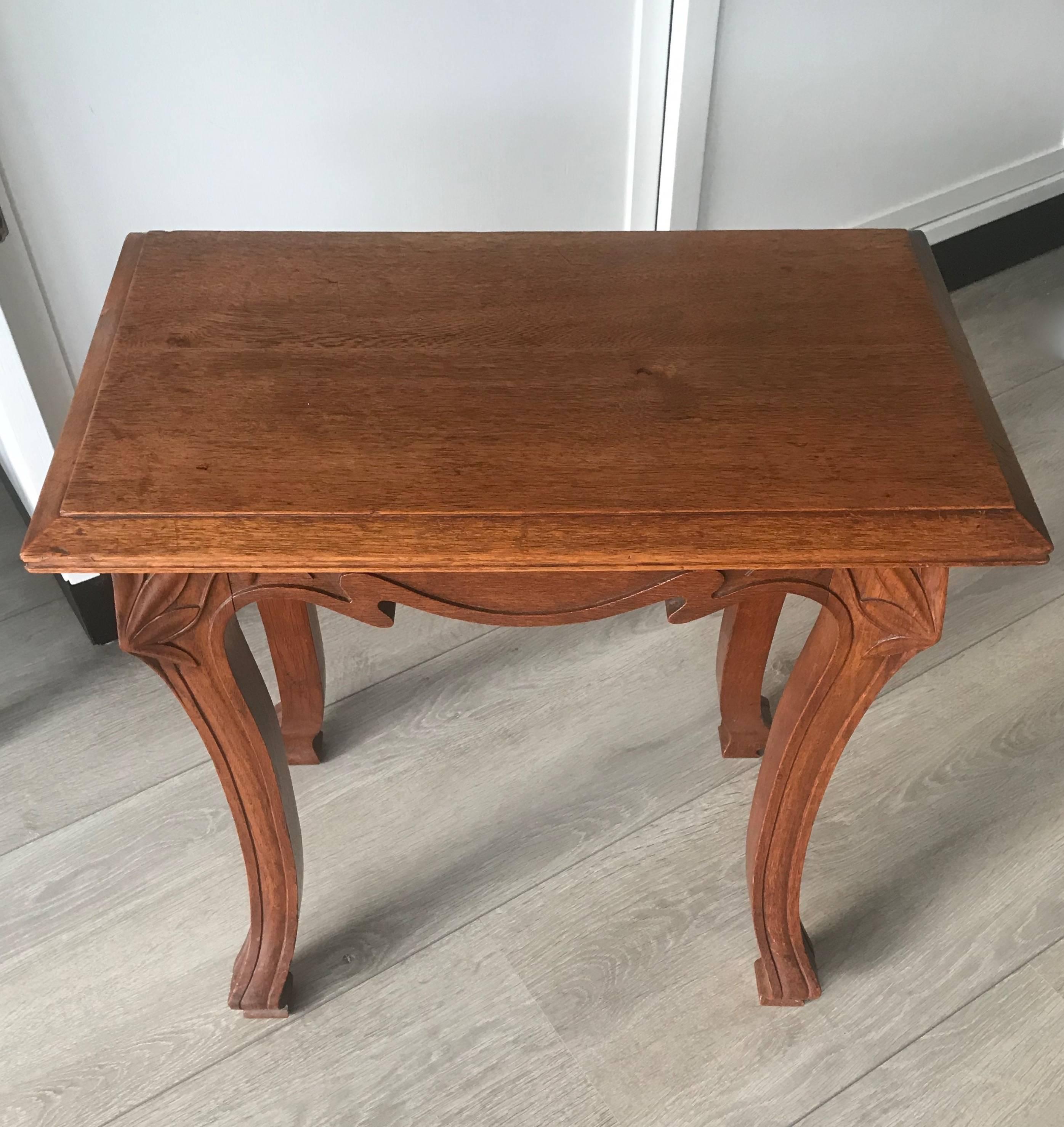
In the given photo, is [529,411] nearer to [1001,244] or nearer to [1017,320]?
[1017,320]

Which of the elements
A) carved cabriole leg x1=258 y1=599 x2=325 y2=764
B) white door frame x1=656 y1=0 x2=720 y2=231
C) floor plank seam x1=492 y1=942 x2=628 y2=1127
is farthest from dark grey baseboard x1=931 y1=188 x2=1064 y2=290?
floor plank seam x1=492 y1=942 x2=628 y2=1127

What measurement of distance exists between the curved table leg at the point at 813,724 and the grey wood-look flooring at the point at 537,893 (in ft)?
0.26

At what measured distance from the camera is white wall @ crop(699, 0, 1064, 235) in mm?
1527

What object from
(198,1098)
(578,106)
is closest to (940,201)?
(578,106)

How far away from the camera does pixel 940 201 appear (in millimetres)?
1904

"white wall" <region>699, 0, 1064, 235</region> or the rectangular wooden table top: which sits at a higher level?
the rectangular wooden table top

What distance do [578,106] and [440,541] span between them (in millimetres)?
892

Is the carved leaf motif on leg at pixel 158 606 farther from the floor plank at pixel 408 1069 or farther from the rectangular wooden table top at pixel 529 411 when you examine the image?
the floor plank at pixel 408 1069

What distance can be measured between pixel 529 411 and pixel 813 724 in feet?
1.21

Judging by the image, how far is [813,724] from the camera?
3.04 ft

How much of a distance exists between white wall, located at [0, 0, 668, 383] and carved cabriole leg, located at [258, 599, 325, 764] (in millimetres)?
420

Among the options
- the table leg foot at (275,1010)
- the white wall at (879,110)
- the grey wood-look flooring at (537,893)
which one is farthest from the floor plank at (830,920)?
the white wall at (879,110)

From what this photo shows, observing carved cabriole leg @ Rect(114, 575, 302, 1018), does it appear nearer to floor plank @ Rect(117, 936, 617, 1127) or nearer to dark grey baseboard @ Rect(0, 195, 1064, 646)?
floor plank @ Rect(117, 936, 617, 1127)

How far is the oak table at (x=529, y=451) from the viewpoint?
0.73 metres
